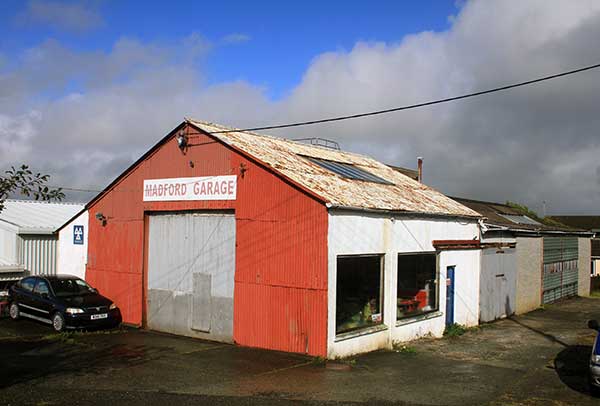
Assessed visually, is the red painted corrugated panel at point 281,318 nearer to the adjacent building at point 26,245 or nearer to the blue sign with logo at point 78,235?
the blue sign with logo at point 78,235

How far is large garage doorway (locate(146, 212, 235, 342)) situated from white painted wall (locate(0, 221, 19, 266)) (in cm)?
765

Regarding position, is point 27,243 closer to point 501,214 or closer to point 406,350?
point 406,350

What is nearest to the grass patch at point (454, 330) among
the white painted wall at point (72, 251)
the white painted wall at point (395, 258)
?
the white painted wall at point (395, 258)

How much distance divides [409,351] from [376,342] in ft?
3.02

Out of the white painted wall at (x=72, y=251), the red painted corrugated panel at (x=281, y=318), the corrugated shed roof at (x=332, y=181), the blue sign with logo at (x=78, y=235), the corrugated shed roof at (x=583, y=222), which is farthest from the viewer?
the corrugated shed roof at (x=583, y=222)

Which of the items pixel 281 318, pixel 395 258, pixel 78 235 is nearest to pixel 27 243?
pixel 78 235

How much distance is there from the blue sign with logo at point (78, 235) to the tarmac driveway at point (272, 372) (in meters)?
3.91

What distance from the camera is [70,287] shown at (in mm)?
17797

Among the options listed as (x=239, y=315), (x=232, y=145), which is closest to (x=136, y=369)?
(x=239, y=315)

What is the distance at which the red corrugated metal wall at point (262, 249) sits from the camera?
13609 millimetres

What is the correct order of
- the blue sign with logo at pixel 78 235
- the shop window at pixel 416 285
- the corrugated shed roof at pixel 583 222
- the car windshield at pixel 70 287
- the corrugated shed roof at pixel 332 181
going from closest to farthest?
the corrugated shed roof at pixel 332 181 < the shop window at pixel 416 285 < the car windshield at pixel 70 287 < the blue sign with logo at pixel 78 235 < the corrugated shed roof at pixel 583 222

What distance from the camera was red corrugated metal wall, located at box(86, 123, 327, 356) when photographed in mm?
13609

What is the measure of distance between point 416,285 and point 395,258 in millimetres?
1790

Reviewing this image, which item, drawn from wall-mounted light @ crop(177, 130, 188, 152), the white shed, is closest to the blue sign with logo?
the white shed
